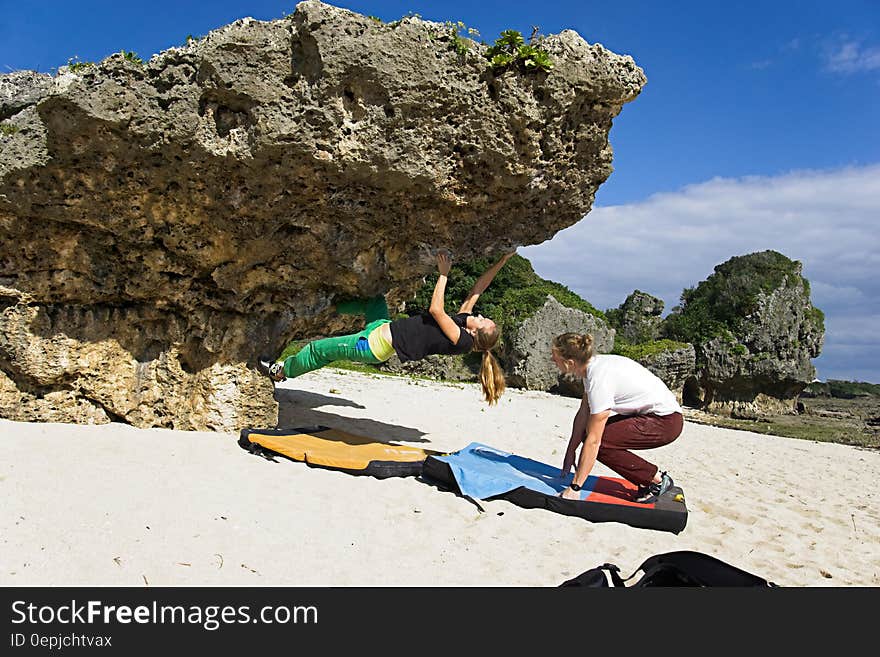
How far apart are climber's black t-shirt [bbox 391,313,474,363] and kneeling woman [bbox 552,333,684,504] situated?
138 cm

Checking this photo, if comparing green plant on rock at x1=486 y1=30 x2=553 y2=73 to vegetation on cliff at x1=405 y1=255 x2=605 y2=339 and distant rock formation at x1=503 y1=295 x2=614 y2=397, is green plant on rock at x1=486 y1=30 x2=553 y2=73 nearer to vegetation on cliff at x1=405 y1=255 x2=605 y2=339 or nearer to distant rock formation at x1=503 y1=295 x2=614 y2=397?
vegetation on cliff at x1=405 y1=255 x2=605 y2=339

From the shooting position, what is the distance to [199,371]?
Answer: 26.5ft

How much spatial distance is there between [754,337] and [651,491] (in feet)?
67.6

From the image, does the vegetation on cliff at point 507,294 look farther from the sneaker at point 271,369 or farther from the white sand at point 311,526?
the white sand at point 311,526

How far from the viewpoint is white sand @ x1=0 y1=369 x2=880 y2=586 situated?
4.19 metres

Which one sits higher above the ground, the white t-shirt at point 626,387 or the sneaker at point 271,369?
the white t-shirt at point 626,387

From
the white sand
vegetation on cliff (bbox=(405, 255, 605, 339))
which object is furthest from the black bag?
vegetation on cliff (bbox=(405, 255, 605, 339))

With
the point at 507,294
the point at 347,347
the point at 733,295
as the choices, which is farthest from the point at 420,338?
the point at 733,295

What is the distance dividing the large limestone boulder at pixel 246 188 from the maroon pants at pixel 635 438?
9.29ft

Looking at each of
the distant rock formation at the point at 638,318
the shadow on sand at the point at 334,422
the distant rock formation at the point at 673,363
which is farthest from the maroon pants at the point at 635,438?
the distant rock formation at the point at 638,318

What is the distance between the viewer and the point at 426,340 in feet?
23.4

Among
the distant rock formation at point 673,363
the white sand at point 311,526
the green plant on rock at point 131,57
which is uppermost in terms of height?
the green plant on rock at point 131,57

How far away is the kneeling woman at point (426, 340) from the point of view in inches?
279

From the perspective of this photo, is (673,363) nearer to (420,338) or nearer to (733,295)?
(733,295)
